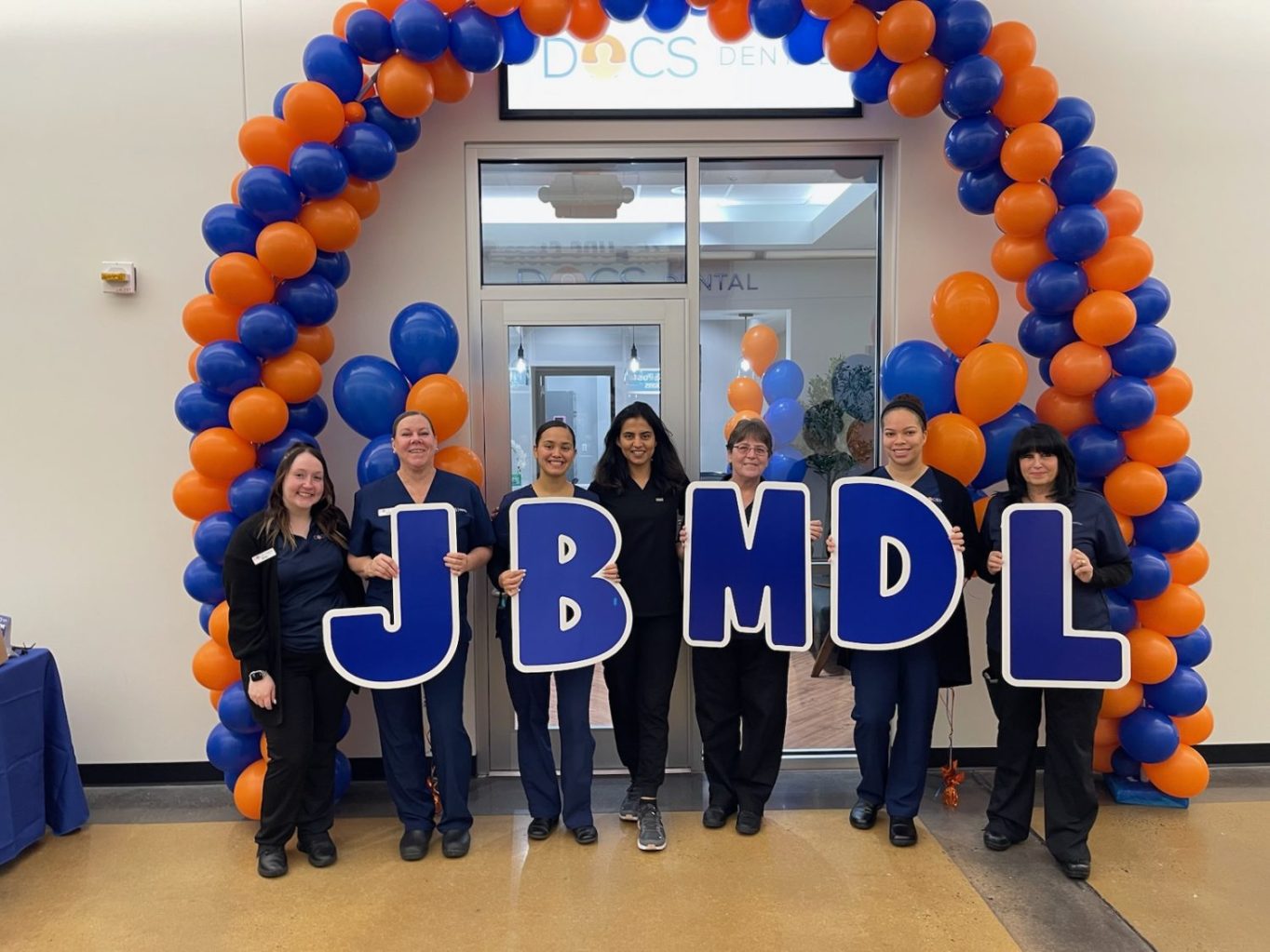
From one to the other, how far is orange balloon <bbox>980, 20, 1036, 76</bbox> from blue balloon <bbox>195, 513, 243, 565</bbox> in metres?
3.12

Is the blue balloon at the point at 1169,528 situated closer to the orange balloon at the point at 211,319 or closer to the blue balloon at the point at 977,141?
the blue balloon at the point at 977,141

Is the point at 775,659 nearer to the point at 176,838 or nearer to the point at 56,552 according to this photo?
the point at 176,838

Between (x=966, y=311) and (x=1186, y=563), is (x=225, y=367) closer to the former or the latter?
(x=966, y=311)

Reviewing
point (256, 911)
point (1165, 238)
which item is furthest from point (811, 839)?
point (1165, 238)

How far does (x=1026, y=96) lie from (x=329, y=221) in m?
2.45

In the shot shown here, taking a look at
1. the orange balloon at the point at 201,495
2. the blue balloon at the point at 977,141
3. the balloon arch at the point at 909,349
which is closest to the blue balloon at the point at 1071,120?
the balloon arch at the point at 909,349

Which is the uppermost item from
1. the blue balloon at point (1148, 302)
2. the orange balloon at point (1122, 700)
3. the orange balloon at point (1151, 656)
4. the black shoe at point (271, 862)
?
the blue balloon at point (1148, 302)

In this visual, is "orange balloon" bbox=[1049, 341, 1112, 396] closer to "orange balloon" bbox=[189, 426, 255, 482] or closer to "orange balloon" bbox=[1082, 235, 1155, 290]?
"orange balloon" bbox=[1082, 235, 1155, 290]

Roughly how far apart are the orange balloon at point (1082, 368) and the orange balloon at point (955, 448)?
1.16 ft

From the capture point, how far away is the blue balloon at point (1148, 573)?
9.08 feet

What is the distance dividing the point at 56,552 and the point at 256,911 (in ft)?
5.98

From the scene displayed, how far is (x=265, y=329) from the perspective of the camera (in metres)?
2.66

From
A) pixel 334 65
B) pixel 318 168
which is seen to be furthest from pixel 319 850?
pixel 334 65

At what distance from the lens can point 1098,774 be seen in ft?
10.3
